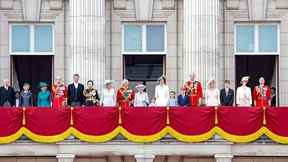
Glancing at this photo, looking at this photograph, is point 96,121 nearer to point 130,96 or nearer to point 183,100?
point 130,96

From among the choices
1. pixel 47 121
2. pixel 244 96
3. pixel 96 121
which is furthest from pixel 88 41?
pixel 244 96

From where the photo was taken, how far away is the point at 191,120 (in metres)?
44.6

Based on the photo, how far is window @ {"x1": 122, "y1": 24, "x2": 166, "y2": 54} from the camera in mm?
Result: 52719

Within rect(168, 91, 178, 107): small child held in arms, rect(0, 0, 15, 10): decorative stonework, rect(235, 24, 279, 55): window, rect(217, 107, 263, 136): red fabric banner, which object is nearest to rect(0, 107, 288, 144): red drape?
rect(217, 107, 263, 136): red fabric banner

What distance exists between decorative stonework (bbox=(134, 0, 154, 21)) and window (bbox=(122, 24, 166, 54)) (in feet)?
1.51

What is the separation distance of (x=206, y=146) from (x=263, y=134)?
247cm

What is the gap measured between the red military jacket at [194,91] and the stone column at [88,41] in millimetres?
6353

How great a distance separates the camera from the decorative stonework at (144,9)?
52.6m

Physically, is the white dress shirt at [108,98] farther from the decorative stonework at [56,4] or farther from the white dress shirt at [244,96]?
the decorative stonework at [56,4]

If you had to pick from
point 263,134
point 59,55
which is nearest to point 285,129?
point 263,134

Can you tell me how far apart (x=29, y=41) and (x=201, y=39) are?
875cm

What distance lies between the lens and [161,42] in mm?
52875

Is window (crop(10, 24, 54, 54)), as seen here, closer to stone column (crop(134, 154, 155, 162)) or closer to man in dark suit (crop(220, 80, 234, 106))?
stone column (crop(134, 154, 155, 162))

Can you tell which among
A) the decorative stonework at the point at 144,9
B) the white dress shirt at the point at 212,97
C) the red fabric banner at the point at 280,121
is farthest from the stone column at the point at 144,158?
the decorative stonework at the point at 144,9
